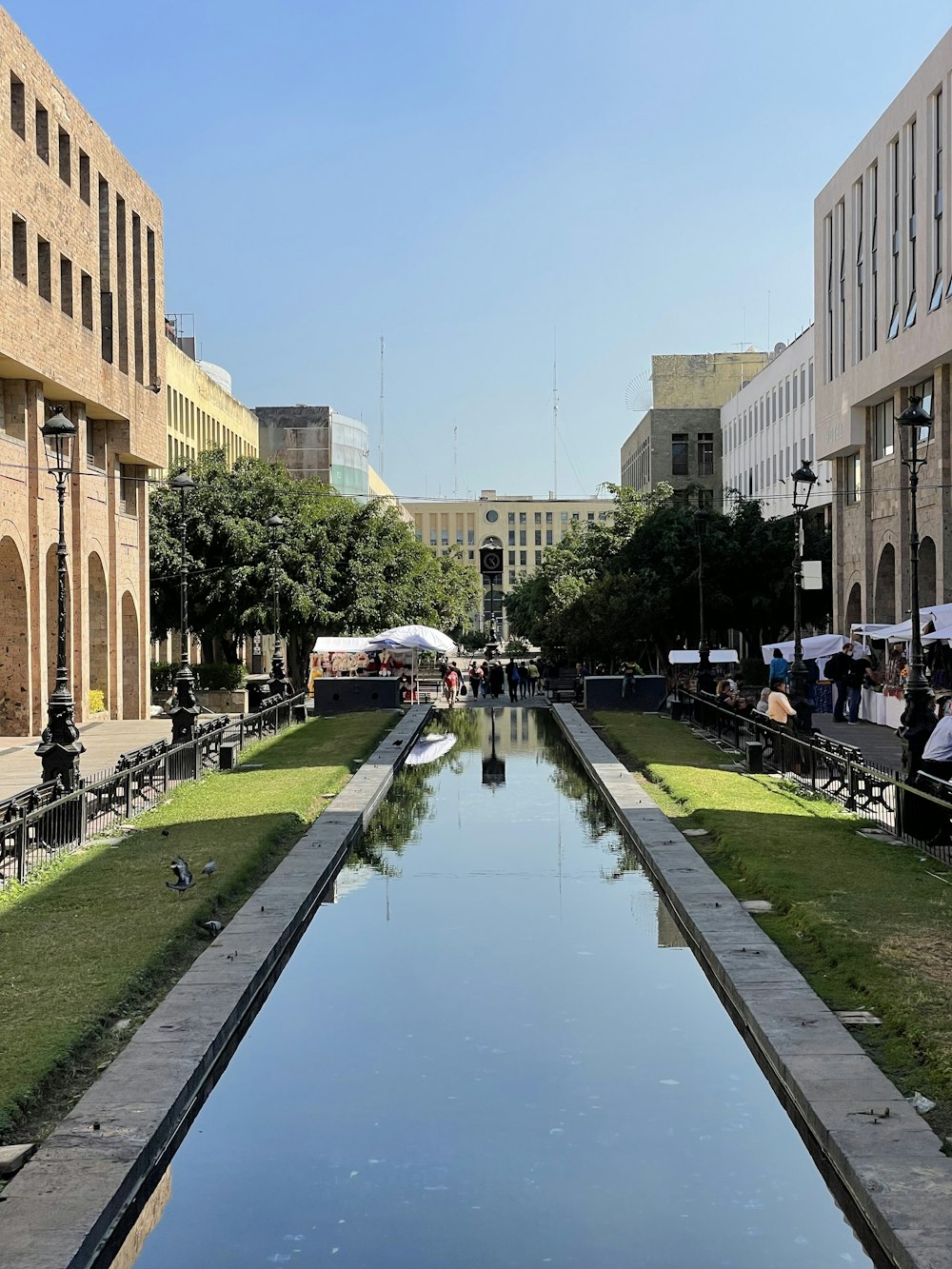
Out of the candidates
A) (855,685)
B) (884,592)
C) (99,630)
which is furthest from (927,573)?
Answer: (99,630)

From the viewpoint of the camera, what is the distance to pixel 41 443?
35125 mm

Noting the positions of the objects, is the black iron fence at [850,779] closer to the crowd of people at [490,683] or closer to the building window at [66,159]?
the crowd of people at [490,683]

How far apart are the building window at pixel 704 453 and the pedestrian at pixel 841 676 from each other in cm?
6418

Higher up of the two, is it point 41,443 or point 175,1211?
point 41,443

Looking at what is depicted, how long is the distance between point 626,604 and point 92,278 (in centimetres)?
2216

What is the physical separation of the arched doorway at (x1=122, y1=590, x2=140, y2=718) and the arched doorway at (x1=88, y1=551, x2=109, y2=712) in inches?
69.5

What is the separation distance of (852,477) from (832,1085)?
44.8 m

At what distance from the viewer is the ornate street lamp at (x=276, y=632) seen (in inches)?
1570

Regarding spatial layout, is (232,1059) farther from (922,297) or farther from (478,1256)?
(922,297)

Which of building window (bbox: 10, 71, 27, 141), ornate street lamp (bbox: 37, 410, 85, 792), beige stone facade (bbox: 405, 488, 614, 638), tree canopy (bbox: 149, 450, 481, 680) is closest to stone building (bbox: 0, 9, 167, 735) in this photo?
building window (bbox: 10, 71, 27, 141)

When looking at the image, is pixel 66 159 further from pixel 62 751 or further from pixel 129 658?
pixel 62 751

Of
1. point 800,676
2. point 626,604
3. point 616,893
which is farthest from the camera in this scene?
point 626,604

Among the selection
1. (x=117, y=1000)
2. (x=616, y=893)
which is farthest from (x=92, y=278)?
(x=117, y=1000)

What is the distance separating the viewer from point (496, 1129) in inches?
300
